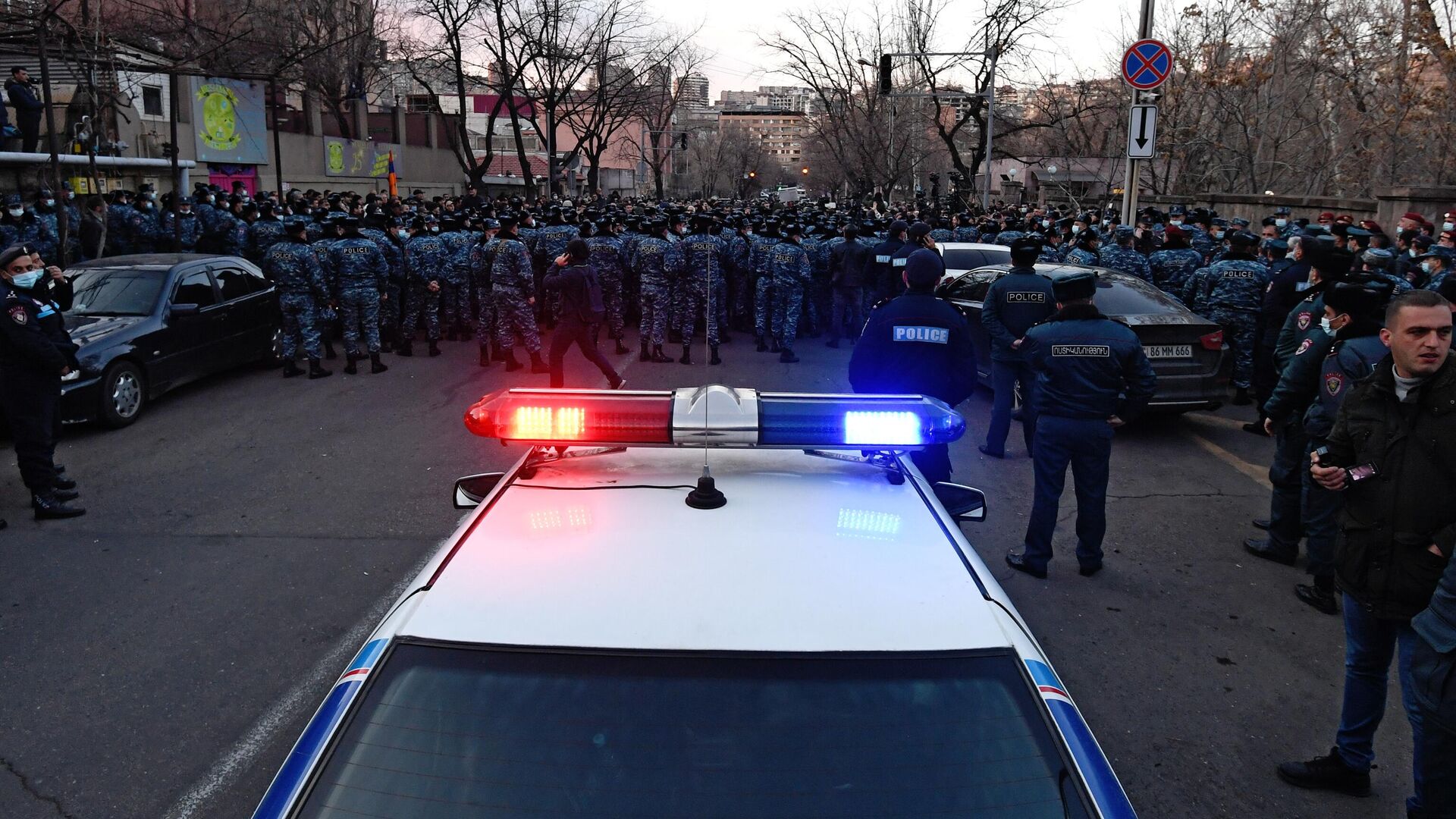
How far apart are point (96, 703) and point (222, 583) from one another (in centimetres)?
136

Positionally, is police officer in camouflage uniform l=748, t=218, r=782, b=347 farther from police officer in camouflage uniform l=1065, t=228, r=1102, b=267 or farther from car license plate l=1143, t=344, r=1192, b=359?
car license plate l=1143, t=344, r=1192, b=359

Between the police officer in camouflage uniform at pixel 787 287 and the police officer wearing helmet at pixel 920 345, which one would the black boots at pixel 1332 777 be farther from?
the police officer in camouflage uniform at pixel 787 287

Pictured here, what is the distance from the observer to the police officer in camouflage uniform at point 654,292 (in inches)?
500

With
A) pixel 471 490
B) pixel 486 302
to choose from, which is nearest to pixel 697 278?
pixel 486 302

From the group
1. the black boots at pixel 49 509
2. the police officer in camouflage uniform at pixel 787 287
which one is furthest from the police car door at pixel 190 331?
the police officer in camouflage uniform at pixel 787 287

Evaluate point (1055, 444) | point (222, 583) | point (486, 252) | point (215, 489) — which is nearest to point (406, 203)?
point (486, 252)

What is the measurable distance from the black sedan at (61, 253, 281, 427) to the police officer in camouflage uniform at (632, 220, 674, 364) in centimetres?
474

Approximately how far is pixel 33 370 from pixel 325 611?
10.8 feet

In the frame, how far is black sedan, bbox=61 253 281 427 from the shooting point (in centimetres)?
895

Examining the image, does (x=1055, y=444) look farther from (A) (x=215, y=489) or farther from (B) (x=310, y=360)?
(B) (x=310, y=360)

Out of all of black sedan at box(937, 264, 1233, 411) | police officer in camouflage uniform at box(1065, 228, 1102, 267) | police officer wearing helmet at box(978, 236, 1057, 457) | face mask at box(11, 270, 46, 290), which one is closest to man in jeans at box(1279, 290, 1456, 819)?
police officer wearing helmet at box(978, 236, 1057, 457)

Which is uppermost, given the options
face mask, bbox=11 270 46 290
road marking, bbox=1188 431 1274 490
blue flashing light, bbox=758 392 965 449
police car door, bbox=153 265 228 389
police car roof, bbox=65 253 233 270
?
police car roof, bbox=65 253 233 270

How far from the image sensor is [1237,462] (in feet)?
28.1

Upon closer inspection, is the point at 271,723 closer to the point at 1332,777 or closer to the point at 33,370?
the point at 33,370
